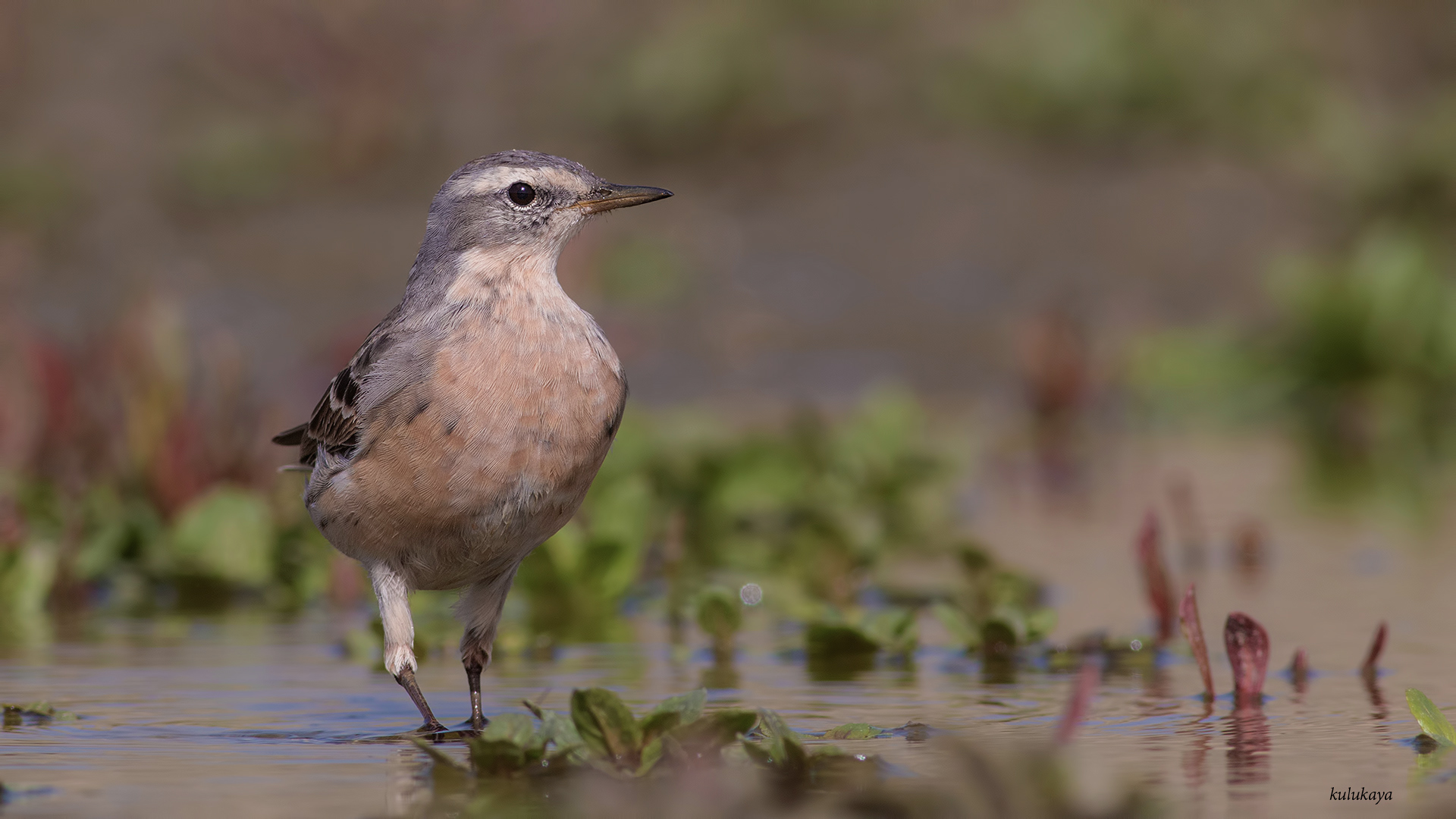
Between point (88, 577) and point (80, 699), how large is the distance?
2007 millimetres

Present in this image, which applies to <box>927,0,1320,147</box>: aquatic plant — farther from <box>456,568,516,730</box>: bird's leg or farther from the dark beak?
<box>456,568,516,730</box>: bird's leg

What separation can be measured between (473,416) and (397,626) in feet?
2.36

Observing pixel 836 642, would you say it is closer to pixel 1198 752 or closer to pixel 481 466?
pixel 481 466

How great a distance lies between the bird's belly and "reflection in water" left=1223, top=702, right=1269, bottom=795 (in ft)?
5.89

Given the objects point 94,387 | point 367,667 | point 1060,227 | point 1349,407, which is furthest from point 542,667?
point 1060,227

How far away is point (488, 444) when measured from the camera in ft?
17.4

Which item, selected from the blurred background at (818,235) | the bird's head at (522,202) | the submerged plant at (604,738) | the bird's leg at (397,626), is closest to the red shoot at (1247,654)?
the submerged plant at (604,738)

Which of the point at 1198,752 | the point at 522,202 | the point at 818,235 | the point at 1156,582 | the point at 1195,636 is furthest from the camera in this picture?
the point at 818,235

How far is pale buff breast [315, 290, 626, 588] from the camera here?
530cm

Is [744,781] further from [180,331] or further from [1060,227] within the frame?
[1060,227]

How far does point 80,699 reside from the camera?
18.2ft

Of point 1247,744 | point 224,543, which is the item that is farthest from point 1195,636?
point 224,543

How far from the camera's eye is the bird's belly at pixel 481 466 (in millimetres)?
5297
